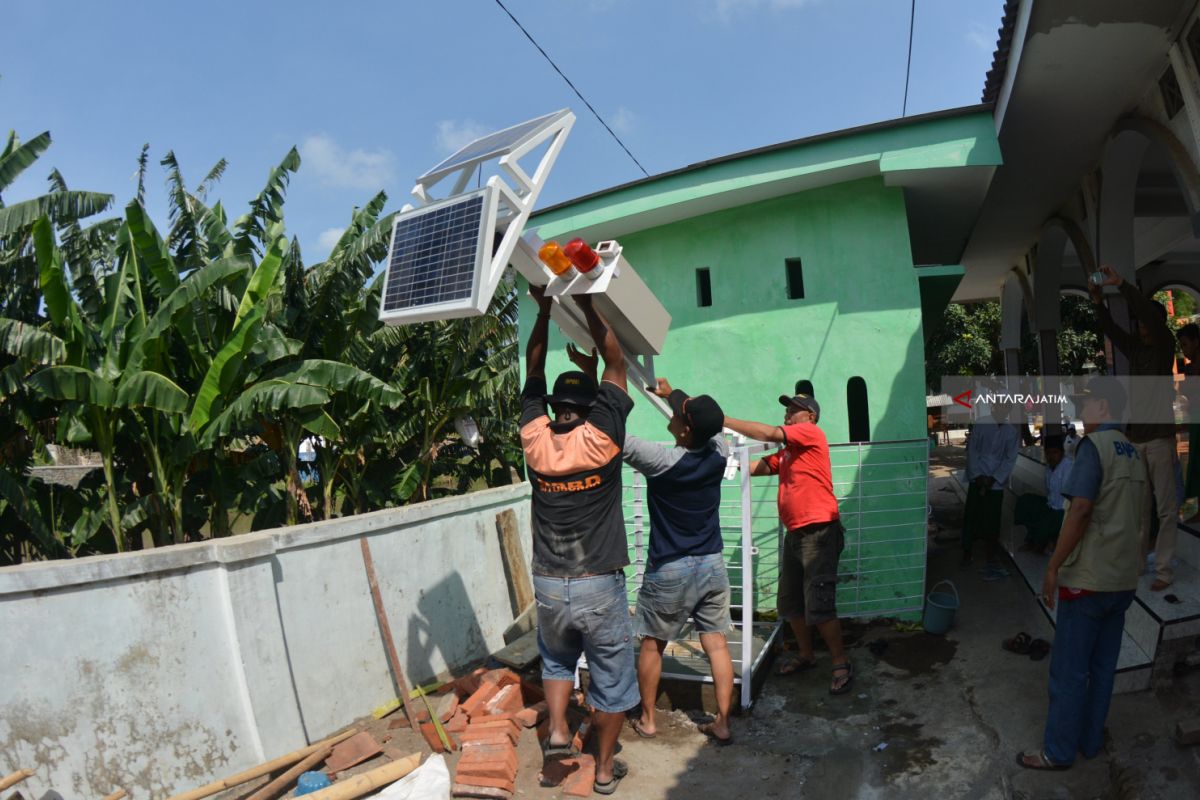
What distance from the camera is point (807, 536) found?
5.29 meters

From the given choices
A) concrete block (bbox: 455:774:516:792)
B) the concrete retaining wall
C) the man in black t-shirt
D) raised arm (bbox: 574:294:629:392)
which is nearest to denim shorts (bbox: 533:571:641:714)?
the man in black t-shirt

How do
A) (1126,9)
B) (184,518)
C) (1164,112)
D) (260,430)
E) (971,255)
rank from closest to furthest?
1. (1126,9)
2. (1164,112)
3. (184,518)
4. (260,430)
5. (971,255)

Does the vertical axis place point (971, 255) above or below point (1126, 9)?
below

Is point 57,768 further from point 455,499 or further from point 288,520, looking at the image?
point 288,520

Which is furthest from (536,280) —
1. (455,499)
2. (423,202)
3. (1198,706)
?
(1198,706)

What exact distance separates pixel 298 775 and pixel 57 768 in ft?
3.95

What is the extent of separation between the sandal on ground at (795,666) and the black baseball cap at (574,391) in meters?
2.75

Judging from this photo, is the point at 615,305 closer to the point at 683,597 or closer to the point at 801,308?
the point at 683,597

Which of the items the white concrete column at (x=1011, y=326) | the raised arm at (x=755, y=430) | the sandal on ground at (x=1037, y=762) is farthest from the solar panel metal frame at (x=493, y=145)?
the white concrete column at (x=1011, y=326)

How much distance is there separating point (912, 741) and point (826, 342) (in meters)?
3.94

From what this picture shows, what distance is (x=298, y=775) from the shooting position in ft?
14.1

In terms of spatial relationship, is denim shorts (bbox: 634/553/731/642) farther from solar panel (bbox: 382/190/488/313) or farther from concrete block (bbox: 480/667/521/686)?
solar panel (bbox: 382/190/488/313)

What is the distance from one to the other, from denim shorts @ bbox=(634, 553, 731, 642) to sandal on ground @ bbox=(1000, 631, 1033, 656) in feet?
7.41

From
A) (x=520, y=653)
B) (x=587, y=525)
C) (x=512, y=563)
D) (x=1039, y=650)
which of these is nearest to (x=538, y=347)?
(x=587, y=525)
